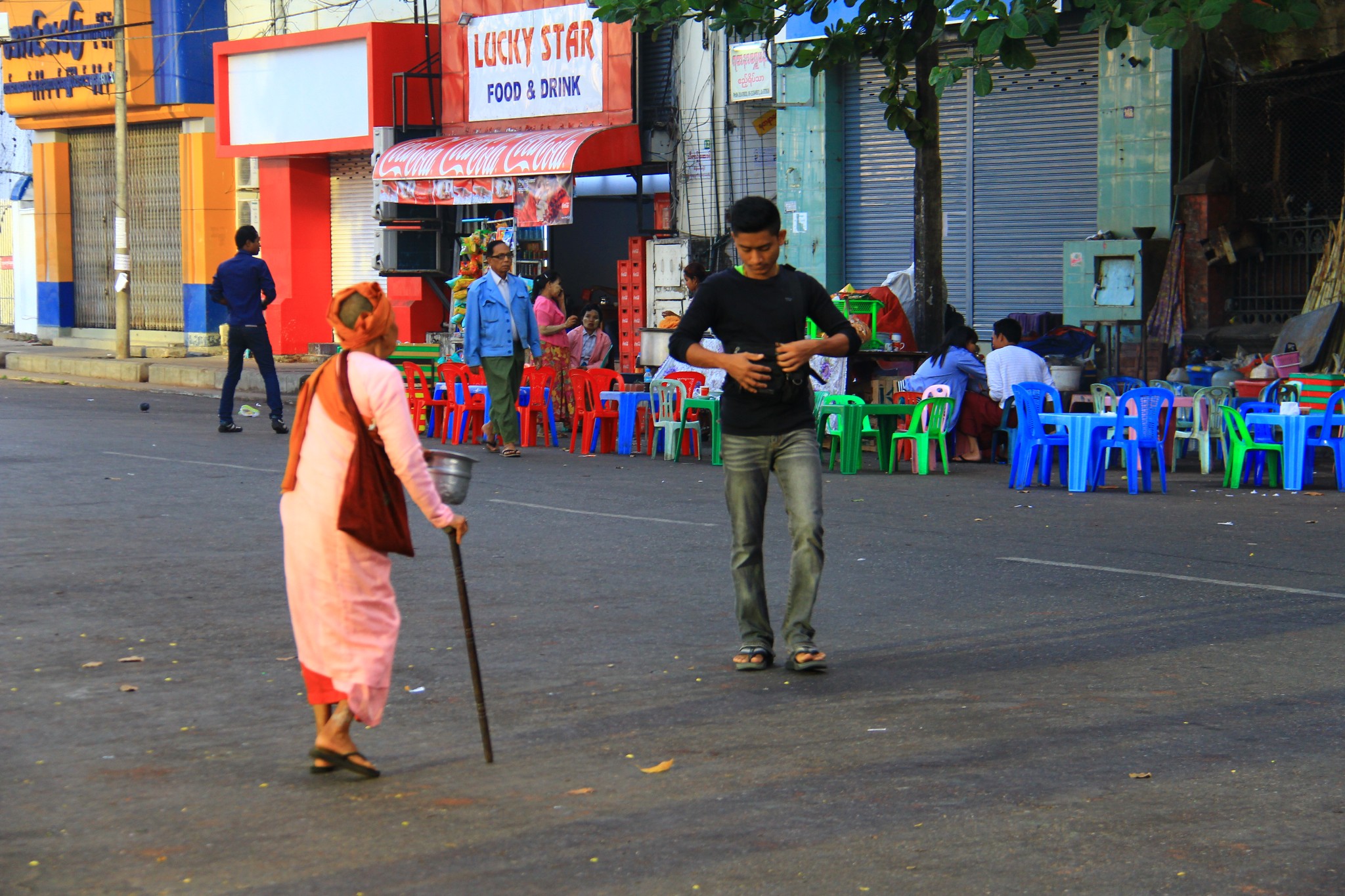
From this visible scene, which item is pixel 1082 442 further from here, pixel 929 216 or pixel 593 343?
pixel 593 343

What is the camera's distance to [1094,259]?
56.9ft

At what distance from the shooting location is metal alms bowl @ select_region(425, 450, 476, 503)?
535 cm

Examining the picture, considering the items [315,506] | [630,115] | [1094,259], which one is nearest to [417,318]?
[630,115]

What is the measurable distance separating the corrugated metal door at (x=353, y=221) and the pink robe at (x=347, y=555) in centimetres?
2130

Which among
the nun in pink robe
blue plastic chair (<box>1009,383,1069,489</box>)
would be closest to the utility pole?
blue plastic chair (<box>1009,383,1069,489</box>)

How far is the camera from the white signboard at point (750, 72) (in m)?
20.8

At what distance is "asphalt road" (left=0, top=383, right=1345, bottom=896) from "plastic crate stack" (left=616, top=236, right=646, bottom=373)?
11.2 meters

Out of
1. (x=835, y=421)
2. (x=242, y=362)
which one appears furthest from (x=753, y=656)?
(x=242, y=362)

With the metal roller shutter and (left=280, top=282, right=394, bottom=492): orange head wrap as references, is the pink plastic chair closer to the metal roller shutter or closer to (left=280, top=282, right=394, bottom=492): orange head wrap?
the metal roller shutter

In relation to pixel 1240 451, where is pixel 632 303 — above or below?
above

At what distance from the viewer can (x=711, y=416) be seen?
1497 cm

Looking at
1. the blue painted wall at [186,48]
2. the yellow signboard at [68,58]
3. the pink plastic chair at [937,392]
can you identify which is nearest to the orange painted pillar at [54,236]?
the yellow signboard at [68,58]

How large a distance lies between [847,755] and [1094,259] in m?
13.0

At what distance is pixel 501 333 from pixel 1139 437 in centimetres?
542
